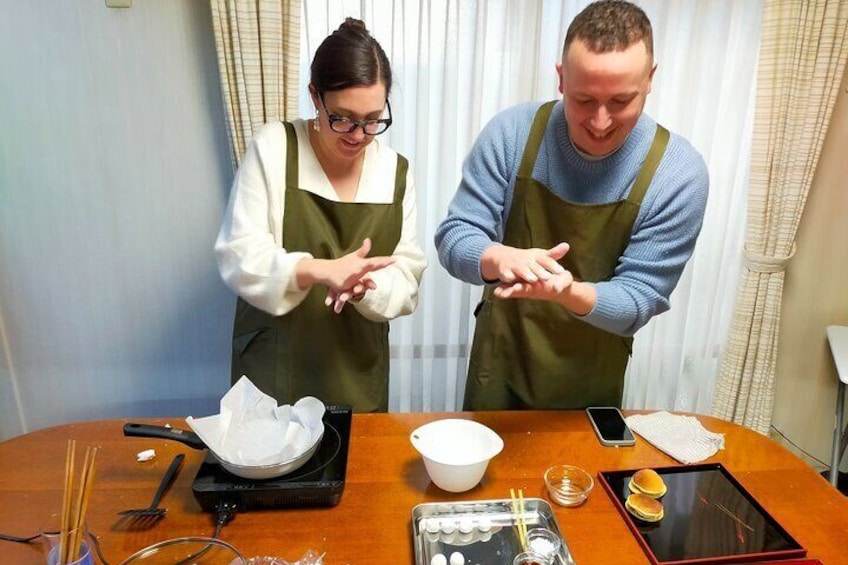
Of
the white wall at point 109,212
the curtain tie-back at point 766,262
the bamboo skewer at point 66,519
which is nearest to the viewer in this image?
the bamboo skewer at point 66,519

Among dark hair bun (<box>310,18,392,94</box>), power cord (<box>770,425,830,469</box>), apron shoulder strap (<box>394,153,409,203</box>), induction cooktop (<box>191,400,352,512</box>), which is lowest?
power cord (<box>770,425,830,469</box>)

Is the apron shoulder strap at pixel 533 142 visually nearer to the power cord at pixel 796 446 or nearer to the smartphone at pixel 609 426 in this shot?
the smartphone at pixel 609 426

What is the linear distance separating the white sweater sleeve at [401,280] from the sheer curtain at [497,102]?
656mm

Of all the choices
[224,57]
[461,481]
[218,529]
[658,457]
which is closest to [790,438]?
[658,457]

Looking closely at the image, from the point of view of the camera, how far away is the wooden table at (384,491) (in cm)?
103

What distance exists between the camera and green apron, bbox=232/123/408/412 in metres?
1.51

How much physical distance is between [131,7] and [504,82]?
4.47ft

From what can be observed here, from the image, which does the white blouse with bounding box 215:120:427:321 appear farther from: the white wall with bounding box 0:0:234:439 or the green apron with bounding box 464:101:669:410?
the white wall with bounding box 0:0:234:439

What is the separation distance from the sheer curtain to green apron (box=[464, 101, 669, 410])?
695 millimetres

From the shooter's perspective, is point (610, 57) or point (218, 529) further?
point (610, 57)

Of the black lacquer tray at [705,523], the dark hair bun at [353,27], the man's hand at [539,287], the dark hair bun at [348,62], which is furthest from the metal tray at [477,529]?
the dark hair bun at [353,27]

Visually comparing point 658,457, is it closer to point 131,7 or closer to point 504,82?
point 504,82

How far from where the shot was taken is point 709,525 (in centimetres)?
109

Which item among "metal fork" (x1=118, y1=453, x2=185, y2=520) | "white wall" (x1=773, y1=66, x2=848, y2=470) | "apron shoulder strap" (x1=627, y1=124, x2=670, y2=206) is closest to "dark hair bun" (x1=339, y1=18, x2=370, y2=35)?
"apron shoulder strap" (x1=627, y1=124, x2=670, y2=206)
